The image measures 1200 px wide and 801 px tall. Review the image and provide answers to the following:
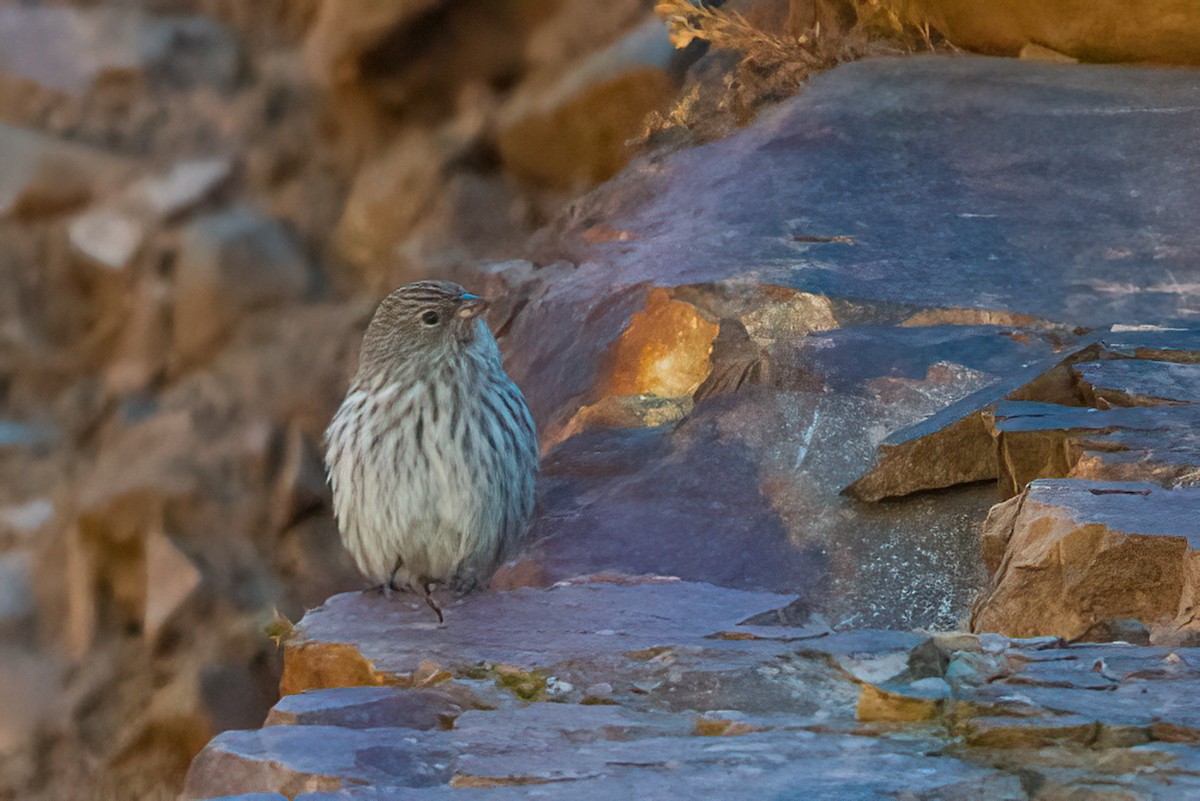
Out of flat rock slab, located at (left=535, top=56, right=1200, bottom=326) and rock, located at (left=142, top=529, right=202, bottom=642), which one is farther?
rock, located at (left=142, top=529, right=202, bottom=642)

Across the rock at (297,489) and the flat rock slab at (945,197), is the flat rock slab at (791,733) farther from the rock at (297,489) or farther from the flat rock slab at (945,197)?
the rock at (297,489)

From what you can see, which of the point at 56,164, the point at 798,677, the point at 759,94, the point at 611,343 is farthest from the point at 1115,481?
the point at 56,164

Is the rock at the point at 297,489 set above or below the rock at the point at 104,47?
below

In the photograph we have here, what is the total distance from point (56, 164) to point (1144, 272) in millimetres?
5012

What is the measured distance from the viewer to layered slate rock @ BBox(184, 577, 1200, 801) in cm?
229

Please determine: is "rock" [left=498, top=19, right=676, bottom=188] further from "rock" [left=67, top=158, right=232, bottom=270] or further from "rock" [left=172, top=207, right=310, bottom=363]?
"rock" [left=67, top=158, right=232, bottom=270]

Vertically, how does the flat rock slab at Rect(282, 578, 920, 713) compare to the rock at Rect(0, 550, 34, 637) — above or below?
above

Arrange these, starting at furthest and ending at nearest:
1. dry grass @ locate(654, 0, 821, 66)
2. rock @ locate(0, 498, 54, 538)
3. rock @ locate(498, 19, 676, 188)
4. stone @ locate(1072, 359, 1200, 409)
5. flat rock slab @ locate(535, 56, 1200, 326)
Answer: rock @ locate(0, 498, 54, 538) < rock @ locate(498, 19, 676, 188) < dry grass @ locate(654, 0, 821, 66) < flat rock slab @ locate(535, 56, 1200, 326) < stone @ locate(1072, 359, 1200, 409)

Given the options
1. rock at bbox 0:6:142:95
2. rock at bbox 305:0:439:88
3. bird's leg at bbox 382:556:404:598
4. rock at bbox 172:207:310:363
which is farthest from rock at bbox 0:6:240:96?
bird's leg at bbox 382:556:404:598

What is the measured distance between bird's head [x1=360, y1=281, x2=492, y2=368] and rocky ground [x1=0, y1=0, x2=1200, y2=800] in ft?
1.97

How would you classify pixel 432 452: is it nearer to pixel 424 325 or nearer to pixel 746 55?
pixel 424 325

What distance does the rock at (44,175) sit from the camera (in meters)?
7.54

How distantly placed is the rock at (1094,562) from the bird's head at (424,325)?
4.40ft

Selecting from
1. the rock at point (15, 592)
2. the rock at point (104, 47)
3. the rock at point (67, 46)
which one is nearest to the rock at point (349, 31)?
the rock at point (104, 47)
